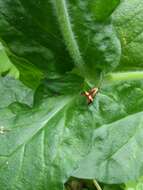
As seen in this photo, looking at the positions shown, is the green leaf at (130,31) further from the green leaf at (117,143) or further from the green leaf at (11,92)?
the green leaf at (11,92)

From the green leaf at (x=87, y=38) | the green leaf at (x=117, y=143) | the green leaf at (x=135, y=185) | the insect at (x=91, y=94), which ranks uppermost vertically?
the green leaf at (x=87, y=38)

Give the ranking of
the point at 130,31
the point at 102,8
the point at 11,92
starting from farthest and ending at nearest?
the point at 11,92 → the point at 130,31 → the point at 102,8

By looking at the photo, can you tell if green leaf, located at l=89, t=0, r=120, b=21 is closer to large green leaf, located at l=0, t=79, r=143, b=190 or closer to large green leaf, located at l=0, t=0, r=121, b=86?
large green leaf, located at l=0, t=0, r=121, b=86

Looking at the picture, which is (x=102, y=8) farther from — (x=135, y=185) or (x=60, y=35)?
(x=135, y=185)

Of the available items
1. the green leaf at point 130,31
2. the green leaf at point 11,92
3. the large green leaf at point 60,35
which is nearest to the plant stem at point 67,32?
the large green leaf at point 60,35

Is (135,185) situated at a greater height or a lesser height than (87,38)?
lesser

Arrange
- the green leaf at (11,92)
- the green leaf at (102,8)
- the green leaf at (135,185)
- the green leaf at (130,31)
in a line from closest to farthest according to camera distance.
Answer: the green leaf at (102,8) → the green leaf at (130,31) → the green leaf at (11,92) → the green leaf at (135,185)

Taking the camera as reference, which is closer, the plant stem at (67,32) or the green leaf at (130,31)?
the plant stem at (67,32)

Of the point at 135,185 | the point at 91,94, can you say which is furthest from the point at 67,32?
the point at 135,185
